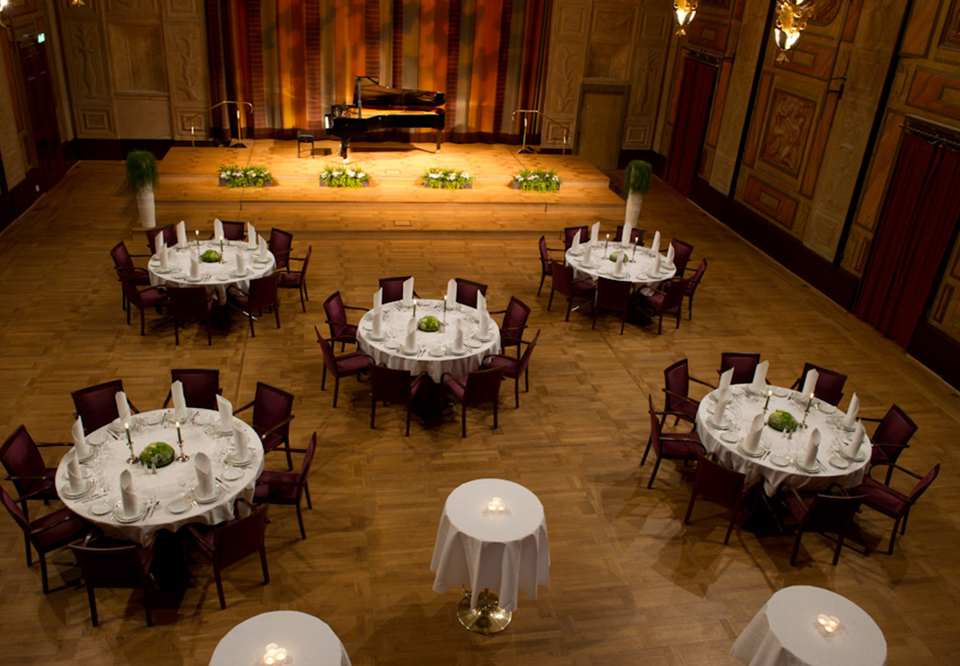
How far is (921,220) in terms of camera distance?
909 cm

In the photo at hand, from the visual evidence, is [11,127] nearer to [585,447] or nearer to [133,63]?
[133,63]

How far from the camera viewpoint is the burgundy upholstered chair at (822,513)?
18.4 feet

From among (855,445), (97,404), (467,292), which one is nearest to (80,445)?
(97,404)

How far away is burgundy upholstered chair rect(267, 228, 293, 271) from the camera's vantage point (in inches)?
377

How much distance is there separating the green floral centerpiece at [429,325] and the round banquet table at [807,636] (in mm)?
3962

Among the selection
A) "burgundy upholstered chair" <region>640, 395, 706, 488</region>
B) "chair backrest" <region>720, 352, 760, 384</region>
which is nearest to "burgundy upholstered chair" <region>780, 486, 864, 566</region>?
"burgundy upholstered chair" <region>640, 395, 706, 488</region>

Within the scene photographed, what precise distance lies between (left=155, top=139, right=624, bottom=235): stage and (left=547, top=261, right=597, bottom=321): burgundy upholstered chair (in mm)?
2959

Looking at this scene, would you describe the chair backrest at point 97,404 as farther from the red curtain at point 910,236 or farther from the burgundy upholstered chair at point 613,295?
the red curtain at point 910,236

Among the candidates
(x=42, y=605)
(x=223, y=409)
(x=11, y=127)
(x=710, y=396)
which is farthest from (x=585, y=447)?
(x=11, y=127)

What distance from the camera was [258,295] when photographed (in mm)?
8477

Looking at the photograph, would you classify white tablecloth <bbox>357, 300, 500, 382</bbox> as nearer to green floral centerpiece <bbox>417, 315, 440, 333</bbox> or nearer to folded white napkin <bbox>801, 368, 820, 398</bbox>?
green floral centerpiece <bbox>417, 315, 440, 333</bbox>

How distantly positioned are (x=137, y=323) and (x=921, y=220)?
9426mm

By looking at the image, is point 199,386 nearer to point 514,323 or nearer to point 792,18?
point 514,323

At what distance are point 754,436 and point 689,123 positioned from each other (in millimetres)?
10354
